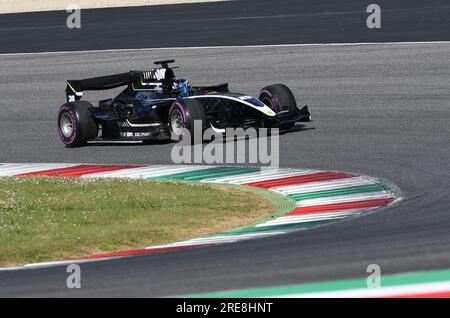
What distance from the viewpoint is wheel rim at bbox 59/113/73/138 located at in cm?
1891

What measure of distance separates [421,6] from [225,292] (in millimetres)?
22155

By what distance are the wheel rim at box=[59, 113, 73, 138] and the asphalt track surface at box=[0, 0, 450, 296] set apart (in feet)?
0.93

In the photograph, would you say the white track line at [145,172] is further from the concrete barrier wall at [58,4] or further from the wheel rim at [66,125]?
the concrete barrier wall at [58,4]

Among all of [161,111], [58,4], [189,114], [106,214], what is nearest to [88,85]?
[161,111]

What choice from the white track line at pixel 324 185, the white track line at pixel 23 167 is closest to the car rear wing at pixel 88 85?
the white track line at pixel 23 167

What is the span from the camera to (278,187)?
14453mm

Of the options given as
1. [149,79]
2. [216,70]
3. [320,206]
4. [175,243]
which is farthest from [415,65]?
[175,243]

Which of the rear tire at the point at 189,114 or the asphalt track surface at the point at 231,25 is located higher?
the asphalt track surface at the point at 231,25

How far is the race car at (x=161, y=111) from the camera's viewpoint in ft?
58.7

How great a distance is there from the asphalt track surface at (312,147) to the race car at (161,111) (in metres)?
0.27

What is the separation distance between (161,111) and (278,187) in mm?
4448

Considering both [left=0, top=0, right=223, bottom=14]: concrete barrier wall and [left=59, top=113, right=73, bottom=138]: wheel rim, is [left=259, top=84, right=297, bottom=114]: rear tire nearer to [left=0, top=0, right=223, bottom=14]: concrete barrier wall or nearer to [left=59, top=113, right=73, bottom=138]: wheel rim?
[left=59, top=113, right=73, bottom=138]: wheel rim

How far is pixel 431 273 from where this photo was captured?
27.4 feet

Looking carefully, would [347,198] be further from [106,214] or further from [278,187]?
[106,214]
